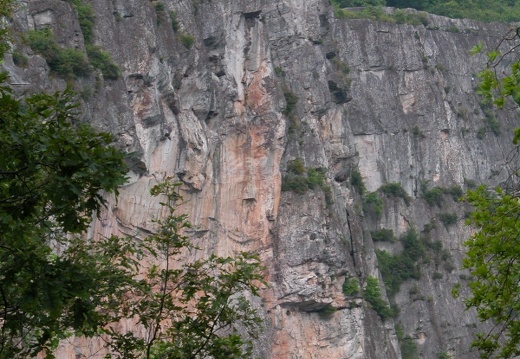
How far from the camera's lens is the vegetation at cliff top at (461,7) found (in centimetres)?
5650

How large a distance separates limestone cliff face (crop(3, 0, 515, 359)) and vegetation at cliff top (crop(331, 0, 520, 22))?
18.4ft

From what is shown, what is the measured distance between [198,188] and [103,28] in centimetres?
553

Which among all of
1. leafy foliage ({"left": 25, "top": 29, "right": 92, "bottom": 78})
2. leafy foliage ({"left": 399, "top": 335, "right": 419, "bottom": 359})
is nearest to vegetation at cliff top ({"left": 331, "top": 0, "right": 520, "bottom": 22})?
leafy foliage ({"left": 399, "top": 335, "right": 419, "bottom": 359})

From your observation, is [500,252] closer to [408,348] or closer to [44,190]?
[44,190]

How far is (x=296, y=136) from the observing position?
37.4 meters

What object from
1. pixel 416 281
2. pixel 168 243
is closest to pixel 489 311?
pixel 168 243

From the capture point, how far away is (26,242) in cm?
888

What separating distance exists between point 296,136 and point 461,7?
961 inches

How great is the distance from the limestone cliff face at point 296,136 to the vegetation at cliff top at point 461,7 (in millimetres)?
5597

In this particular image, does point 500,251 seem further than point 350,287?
No

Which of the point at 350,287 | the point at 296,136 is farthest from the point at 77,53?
the point at 350,287

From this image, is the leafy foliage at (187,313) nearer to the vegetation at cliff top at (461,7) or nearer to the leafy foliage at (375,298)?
the leafy foliage at (375,298)

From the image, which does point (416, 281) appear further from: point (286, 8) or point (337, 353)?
point (286, 8)

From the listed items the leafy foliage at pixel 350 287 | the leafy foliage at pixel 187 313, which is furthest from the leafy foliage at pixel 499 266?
the leafy foliage at pixel 350 287
